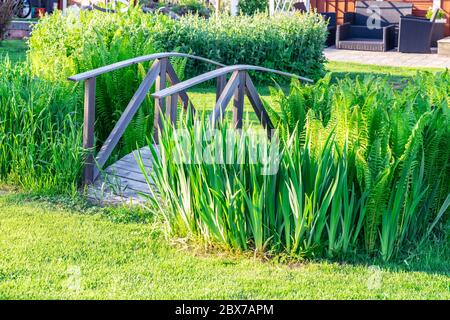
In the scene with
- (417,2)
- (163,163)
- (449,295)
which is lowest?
(449,295)

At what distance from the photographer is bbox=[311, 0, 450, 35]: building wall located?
2078cm

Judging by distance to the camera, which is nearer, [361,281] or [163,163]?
[361,281]

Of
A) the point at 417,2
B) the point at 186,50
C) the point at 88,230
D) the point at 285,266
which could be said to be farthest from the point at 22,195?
the point at 417,2

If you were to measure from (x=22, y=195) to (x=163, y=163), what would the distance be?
1.50m

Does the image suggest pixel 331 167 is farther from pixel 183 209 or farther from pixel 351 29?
pixel 351 29

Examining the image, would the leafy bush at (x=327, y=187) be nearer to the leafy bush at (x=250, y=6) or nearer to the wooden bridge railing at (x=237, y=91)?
the wooden bridge railing at (x=237, y=91)

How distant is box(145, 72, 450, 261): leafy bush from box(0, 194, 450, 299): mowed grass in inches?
6.9

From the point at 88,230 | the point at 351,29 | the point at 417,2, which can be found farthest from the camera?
the point at 417,2

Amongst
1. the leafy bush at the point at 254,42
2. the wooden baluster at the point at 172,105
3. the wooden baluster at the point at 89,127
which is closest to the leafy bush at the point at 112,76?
the wooden baluster at the point at 89,127

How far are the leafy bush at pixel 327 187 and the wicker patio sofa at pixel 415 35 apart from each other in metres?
13.3

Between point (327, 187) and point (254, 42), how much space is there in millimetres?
8024

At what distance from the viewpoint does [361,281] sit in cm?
441

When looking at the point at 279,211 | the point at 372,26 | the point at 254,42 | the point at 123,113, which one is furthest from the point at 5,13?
the point at 279,211

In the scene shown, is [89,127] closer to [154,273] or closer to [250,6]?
[154,273]
